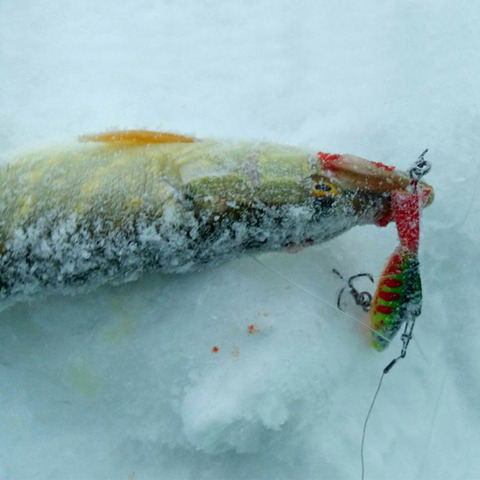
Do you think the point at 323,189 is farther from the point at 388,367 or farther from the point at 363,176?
the point at 388,367

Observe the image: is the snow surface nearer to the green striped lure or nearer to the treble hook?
the treble hook

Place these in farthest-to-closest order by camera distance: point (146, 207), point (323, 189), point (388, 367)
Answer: point (388, 367)
point (323, 189)
point (146, 207)

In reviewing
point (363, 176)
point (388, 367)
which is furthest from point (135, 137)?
point (388, 367)

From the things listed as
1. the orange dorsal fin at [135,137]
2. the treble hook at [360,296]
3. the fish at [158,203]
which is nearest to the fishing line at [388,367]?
the treble hook at [360,296]

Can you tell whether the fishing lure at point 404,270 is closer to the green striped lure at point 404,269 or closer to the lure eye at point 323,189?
the green striped lure at point 404,269

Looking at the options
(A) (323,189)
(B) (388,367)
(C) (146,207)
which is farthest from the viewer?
(B) (388,367)

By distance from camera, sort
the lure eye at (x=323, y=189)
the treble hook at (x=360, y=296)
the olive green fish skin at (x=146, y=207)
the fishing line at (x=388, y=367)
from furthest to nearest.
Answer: the treble hook at (x=360, y=296)
the fishing line at (x=388, y=367)
the lure eye at (x=323, y=189)
the olive green fish skin at (x=146, y=207)
